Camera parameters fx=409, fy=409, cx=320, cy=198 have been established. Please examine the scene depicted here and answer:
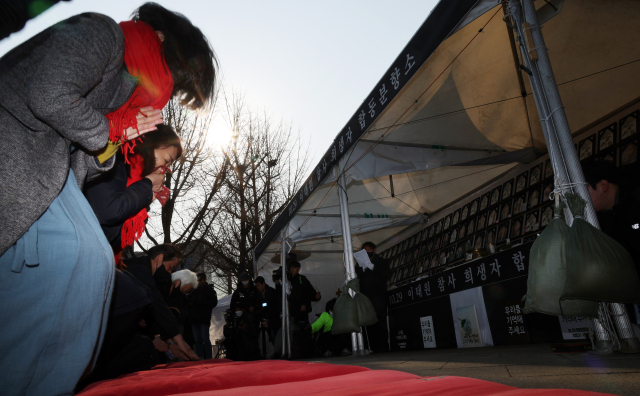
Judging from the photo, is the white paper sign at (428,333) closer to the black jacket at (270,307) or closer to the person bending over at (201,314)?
the black jacket at (270,307)

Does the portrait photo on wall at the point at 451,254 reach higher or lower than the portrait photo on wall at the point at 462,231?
lower

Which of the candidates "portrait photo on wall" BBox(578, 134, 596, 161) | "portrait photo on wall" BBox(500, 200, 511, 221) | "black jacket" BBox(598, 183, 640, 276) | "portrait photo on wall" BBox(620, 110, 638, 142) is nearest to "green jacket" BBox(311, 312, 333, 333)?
"portrait photo on wall" BBox(500, 200, 511, 221)

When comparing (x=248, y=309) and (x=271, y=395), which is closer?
(x=271, y=395)

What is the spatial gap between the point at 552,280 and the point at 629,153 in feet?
10.5

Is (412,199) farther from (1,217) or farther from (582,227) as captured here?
(1,217)

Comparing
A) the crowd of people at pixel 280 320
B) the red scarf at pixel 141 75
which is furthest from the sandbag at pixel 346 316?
the red scarf at pixel 141 75

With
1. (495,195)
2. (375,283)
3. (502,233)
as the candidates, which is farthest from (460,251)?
(375,283)

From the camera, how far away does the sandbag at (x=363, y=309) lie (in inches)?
186

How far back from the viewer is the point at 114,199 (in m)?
1.42

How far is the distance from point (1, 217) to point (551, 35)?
4.52 metres

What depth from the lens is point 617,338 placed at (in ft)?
6.98

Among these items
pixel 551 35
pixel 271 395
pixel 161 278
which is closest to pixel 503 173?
pixel 551 35

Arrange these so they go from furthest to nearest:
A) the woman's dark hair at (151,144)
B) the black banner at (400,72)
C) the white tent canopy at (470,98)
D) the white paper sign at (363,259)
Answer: the white paper sign at (363,259) → the white tent canopy at (470,98) → the black banner at (400,72) → the woman's dark hair at (151,144)

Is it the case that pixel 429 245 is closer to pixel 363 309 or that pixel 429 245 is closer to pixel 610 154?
pixel 363 309
